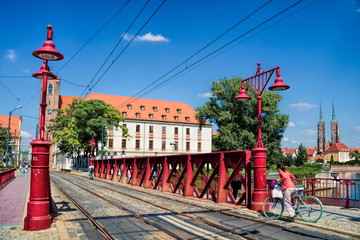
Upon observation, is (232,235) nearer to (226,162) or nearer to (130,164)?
(226,162)

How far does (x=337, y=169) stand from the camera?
88.1 m

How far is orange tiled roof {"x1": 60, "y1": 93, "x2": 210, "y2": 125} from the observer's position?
230ft

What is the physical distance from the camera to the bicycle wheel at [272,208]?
8.96 meters

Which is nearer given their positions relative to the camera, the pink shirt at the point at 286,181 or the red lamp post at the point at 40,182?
A: the red lamp post at the point at 40,182

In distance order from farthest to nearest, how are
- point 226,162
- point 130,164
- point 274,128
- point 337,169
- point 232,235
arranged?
point 337,169 → point 274,128 → point 130,164 → point 226,162 → point 232,235

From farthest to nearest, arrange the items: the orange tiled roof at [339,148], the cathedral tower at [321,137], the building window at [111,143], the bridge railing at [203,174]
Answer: the cathedral tower at [321,137] → the orange tiled roof at [339,148] → the building window at [111,143] → the bridge railing at [203,174]

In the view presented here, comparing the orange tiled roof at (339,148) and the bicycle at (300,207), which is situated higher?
the orange tiled roof at (339,148)

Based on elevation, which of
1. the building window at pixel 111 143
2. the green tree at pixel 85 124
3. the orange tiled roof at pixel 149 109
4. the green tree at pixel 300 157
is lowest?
the green tree at pixel 300 157

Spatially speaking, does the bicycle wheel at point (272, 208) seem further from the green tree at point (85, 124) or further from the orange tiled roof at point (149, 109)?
the orange tiled roof at point (149, 109)

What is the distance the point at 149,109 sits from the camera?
2876 inches

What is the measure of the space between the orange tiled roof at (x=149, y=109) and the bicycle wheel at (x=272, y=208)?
60.4 m

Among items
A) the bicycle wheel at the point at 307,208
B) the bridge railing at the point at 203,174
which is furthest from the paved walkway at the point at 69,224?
the bridge railing at the point at 203,174

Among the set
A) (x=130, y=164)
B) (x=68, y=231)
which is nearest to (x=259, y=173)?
(x=68, y=231)

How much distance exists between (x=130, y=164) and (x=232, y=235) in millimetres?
18583
